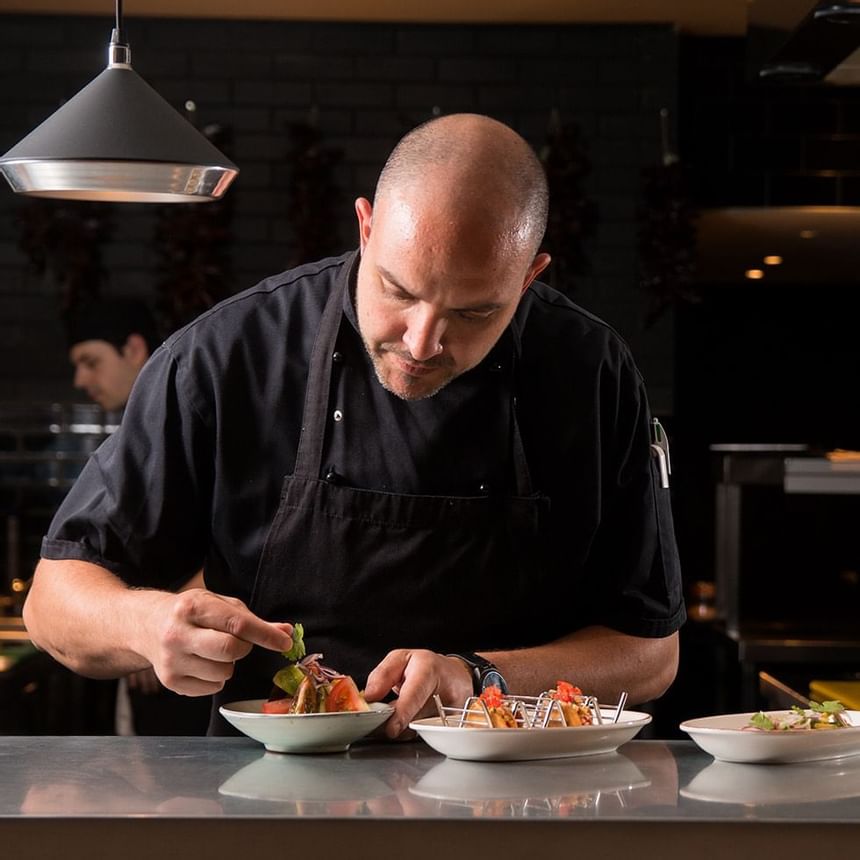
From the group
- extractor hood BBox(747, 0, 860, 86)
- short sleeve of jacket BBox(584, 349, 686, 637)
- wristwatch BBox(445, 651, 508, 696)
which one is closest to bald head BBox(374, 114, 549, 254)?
short sleeve of jacket BBox(584, 349, 686, 637)

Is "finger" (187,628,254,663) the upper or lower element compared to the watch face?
upper

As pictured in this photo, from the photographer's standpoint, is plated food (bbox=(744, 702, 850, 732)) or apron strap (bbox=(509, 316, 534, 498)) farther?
apron strap (bbox=(509, 316, 534, 498))

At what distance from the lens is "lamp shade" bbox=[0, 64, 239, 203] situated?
2.11 metres

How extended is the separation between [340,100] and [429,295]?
380 cm

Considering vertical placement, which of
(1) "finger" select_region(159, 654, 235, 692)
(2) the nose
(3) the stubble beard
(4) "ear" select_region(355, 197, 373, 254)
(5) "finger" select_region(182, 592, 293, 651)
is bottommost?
(1) "finger" select_region(159, 654, 235, 692)

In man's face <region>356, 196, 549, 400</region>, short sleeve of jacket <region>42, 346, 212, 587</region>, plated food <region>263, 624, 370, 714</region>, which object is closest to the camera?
plated food <region>263, 624, 370, 714</region>

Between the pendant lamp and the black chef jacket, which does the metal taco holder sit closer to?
the black chef jacket

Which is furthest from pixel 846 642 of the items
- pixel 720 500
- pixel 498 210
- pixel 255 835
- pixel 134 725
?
pixel 255 835

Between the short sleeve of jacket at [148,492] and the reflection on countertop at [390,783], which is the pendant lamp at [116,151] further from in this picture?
the reflection on countertop at [390,783]

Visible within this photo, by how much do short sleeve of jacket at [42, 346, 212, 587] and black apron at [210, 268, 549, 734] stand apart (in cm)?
14

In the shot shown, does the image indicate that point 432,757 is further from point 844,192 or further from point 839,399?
point 839,399

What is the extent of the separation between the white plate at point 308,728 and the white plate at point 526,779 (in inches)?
4.0

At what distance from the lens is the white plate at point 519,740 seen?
1.59 meters

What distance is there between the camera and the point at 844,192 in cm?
552
